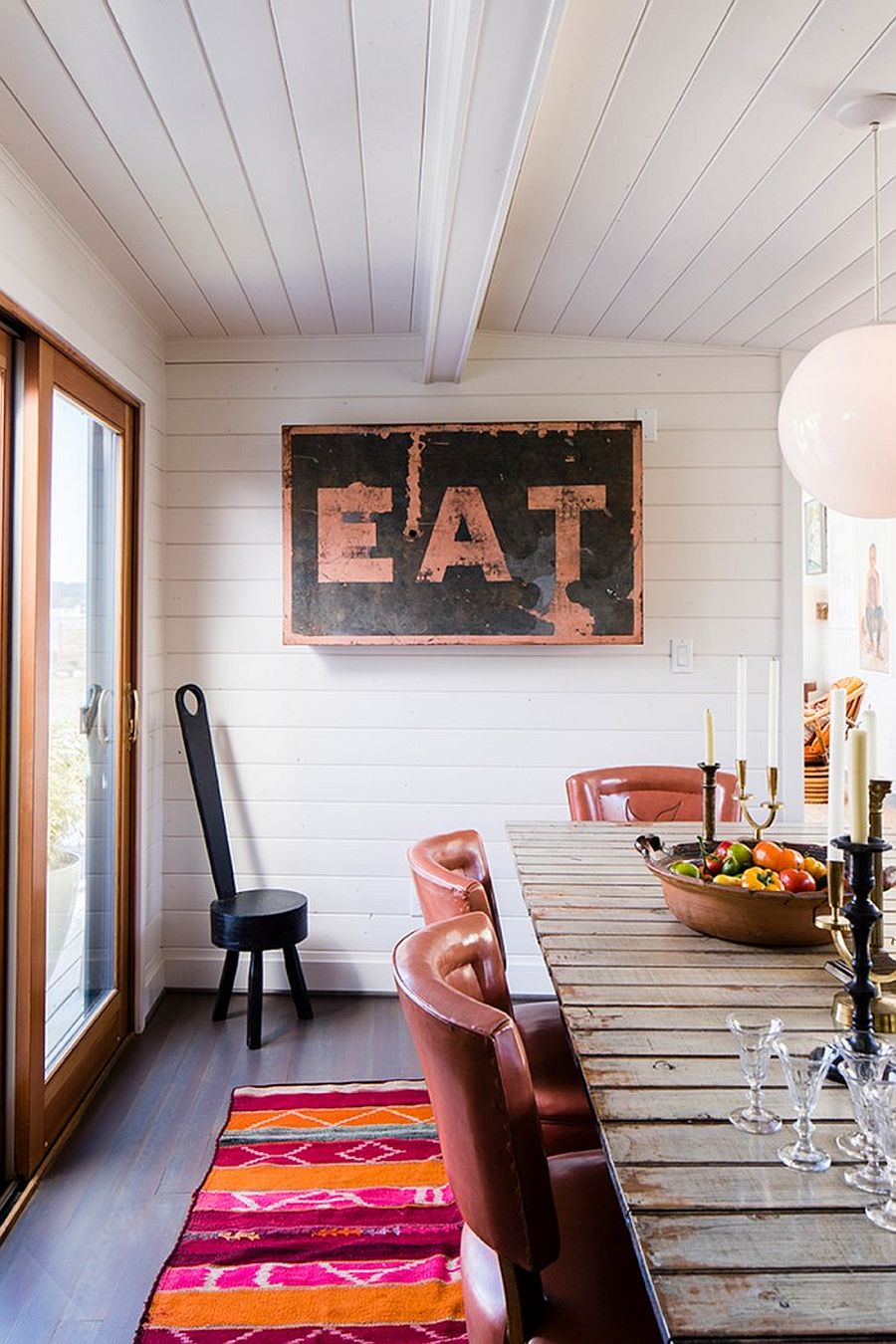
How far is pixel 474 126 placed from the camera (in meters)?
1.77

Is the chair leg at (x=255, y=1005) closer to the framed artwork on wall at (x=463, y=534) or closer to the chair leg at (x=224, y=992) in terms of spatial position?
the chair leg at (x=224, y=992)

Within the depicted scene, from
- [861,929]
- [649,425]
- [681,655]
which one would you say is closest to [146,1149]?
[861,929]

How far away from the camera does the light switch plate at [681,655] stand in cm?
360

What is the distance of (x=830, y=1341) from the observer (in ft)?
2.60

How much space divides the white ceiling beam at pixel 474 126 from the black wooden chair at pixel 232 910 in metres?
1.66

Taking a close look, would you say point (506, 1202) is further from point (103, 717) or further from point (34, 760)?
point (103, 717)

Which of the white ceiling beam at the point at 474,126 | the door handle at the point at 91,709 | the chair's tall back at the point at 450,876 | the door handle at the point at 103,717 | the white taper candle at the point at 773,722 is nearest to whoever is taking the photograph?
the white ceiling beam at the point at 474,126

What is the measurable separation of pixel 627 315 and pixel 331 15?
184 centimetres

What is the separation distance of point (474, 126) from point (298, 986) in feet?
8.79

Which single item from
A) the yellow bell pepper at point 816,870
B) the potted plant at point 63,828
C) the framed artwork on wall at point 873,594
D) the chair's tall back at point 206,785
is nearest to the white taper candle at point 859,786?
the yellow bell pepper at point 816,870

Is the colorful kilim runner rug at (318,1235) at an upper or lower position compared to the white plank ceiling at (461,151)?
lower

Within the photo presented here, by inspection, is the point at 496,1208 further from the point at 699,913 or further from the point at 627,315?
the point at 627,315

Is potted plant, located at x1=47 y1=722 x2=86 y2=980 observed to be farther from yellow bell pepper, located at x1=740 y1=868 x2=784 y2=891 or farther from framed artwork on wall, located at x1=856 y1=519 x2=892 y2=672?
framed artwork on wall, located at x1=856 y1=519 x2=892 y2=672

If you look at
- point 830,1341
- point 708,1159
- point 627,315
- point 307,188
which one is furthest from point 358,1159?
point 627,315
